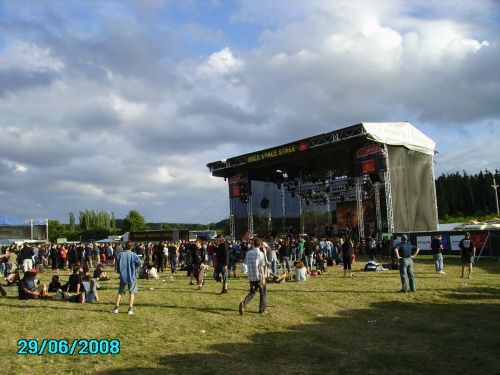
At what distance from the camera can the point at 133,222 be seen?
78938 millimetres

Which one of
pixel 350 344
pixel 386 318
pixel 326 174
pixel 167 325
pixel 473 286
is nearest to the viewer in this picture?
pixel 350 344

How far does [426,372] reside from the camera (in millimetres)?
6074

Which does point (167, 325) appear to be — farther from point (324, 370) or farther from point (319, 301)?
point (319, 301)

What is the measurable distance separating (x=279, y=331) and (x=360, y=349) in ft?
5.50

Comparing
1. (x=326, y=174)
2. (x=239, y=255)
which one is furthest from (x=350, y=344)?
(x=326, y=174)

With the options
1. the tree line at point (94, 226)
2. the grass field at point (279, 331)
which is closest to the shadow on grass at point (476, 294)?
the grass field at point (279, 331)

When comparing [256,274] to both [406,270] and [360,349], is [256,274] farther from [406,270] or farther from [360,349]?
[406,270]

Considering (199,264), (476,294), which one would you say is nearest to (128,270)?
(199,264)

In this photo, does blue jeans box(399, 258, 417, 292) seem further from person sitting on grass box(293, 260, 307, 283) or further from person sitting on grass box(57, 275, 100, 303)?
person sitting on grass box(57, 275, 100, 303)

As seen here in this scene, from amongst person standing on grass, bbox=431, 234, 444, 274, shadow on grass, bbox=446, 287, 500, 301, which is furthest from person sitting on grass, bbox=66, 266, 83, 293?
person standing on grass, bbox=431, 234, 444, 274

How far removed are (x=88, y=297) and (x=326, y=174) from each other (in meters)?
26.9
